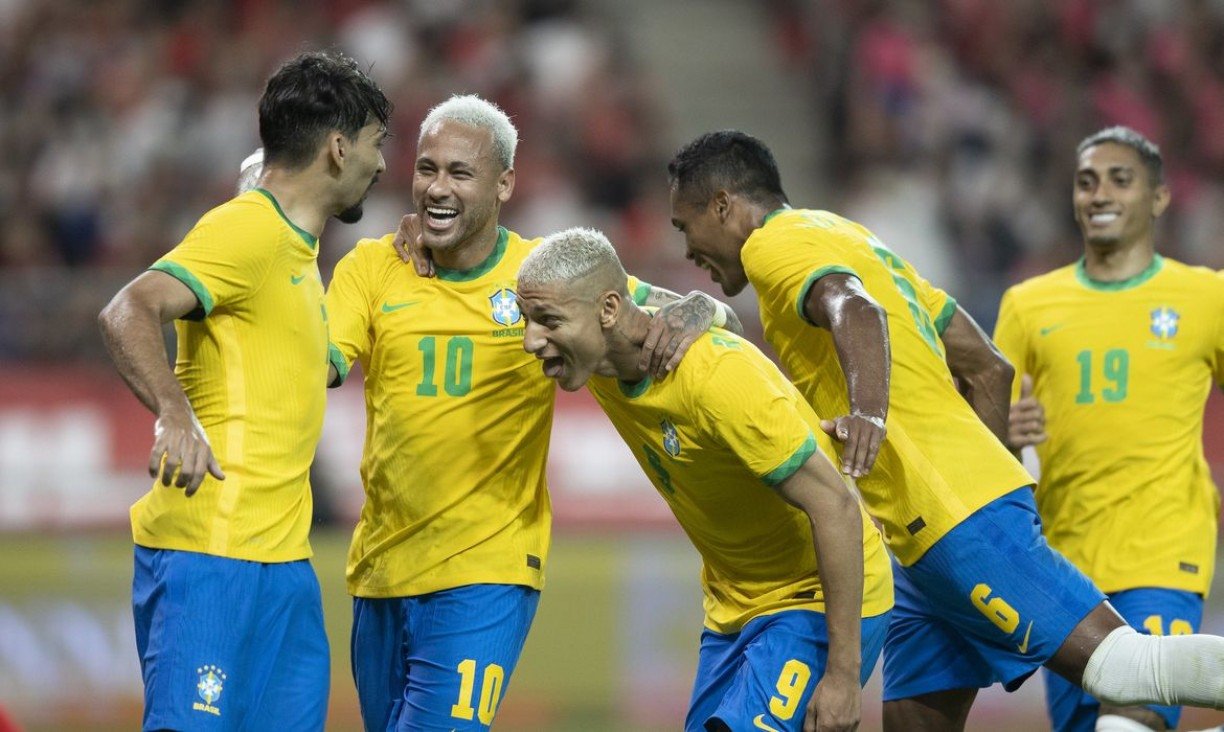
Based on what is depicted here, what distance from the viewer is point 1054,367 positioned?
261 inches

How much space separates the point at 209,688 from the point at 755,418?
66.3 inches

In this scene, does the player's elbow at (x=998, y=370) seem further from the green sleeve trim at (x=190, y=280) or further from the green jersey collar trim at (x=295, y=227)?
the green sleeve trim at (x=190, y=280)

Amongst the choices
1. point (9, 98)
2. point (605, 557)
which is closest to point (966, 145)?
point (605, 557)

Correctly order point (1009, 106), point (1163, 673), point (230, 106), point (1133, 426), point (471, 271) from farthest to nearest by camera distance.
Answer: point (1009, 106)
point (230, 106)
point (1133, 426)
point (471, 271)
point (1163, 673)

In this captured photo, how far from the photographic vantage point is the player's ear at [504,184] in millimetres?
5738

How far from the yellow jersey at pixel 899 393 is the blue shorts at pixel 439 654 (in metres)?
1.22

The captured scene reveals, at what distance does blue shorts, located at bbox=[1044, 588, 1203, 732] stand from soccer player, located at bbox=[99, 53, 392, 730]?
303 centimetres

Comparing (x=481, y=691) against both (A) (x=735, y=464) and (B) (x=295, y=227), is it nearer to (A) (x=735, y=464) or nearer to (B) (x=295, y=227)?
(A) (x=735, y=464)

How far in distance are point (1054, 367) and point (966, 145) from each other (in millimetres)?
8277

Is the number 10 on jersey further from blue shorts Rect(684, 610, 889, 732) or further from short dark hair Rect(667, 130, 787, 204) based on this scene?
blue shorts Rect(684, 610, 889, 732)

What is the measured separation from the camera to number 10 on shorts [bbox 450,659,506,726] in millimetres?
5355

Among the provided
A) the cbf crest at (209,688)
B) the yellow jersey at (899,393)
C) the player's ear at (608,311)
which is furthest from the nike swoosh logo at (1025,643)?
the cbf crest at (209,688)

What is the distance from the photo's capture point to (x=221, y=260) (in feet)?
15.2

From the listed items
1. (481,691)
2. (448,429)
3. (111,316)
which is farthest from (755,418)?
(111,316)
